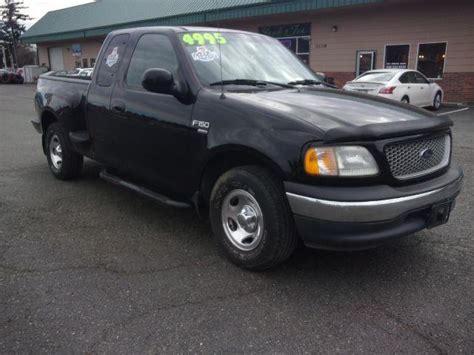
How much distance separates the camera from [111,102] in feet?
14.7

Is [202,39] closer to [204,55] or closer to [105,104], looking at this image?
[204,55]

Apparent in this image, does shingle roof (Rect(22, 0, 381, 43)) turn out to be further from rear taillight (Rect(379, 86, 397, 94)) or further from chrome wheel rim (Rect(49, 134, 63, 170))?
chrome wheel rim (Rect(49, 134, 63, 170))

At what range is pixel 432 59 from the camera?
17406 millimetres

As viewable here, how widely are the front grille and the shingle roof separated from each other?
373 inches

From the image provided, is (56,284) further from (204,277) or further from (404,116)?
(404,116)

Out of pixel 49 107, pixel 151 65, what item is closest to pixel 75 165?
pixel 49 107

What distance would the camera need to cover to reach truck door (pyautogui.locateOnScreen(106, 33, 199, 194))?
366 centimetres

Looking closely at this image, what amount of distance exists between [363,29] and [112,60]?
16302 mm

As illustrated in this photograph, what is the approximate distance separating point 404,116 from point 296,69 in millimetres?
1497

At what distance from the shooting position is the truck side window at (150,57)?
394 centimetres

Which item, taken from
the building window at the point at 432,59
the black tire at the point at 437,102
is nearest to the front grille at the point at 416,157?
the black tire at the point at 437,102

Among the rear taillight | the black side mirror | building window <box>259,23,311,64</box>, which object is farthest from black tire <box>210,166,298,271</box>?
building window <box>259,23,311,64</box>

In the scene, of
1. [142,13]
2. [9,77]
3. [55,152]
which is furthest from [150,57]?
[9,77]

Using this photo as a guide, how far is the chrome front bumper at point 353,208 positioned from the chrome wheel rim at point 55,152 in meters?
3.94
